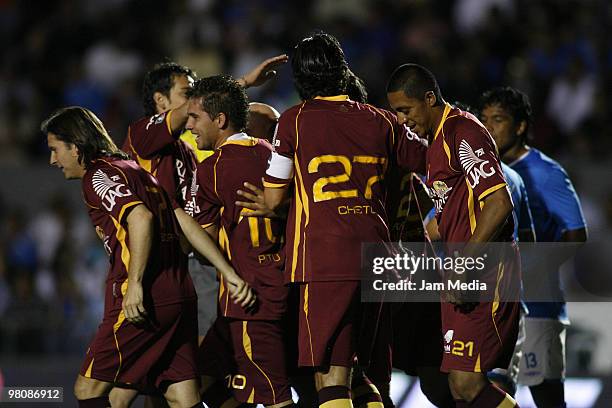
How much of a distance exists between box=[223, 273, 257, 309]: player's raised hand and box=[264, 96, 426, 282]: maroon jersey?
1.02 feet

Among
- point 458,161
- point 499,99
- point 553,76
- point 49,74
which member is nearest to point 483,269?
point 458,161

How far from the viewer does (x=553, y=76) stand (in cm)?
1296

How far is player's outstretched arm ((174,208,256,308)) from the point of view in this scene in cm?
618

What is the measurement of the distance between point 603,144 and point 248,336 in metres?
6.81

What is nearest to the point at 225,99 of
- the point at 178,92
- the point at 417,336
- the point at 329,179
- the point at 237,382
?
the point at 329,179

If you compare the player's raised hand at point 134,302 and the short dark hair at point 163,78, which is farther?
the short dark hair at point 163,78

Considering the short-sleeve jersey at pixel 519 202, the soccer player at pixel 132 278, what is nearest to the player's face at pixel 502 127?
the short-sleeve jersey at pixel 519 202

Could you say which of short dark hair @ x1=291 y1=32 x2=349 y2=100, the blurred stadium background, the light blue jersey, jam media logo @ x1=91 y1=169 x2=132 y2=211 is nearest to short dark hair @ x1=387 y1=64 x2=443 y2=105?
short dark hair @ x1=291 y1=32 x2=349 y2=100

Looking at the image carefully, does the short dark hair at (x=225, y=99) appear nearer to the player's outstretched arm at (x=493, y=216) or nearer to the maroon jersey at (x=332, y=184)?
the maroon jersey at (x=332, y=184)

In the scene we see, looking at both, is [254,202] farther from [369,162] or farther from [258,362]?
[258,362]

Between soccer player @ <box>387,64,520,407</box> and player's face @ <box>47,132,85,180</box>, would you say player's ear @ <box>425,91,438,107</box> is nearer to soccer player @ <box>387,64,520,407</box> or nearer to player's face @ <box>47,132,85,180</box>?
soccer player @ <box>387,64,520,407</box>

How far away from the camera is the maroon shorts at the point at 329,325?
586cm

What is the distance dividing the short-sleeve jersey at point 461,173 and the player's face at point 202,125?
1250 mm

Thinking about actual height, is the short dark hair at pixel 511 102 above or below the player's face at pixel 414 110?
below
